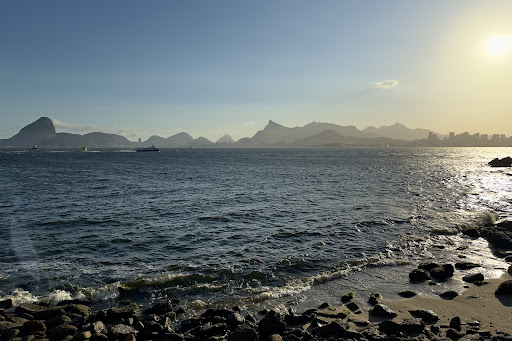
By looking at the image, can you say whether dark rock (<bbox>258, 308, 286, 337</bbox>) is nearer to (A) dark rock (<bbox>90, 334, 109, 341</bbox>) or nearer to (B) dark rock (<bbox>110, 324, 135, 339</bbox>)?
(B) dark rock (<bbox>110, 324, 135, 339</bbox>)

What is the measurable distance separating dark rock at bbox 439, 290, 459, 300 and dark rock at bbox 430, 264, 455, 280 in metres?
2.39

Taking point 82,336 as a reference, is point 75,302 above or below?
below

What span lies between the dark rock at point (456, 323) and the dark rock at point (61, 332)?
48.2 ft

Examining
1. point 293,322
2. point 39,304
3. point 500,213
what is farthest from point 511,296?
point 500,213

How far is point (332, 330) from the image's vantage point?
40.3ft

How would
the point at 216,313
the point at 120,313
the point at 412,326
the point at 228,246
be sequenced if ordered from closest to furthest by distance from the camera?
the point at 412,326, the point at 120,313, the point at 216,313, the point at 228,246

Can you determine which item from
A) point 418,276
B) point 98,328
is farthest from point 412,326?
point 98,328

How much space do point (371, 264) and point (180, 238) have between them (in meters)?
15.1

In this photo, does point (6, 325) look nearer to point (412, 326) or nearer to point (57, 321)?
point (57, 321)

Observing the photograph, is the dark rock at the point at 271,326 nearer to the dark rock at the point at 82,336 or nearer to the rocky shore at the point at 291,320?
the rocky shore at the point at 291,320

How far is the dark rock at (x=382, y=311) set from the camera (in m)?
13.7

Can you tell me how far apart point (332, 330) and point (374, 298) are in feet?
13.3

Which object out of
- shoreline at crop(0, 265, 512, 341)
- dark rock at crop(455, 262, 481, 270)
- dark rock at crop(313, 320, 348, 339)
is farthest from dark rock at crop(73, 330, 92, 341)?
dark rock at crop(455, 262, 481, 270)

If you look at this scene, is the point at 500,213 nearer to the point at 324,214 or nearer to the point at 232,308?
the point at 324,214
